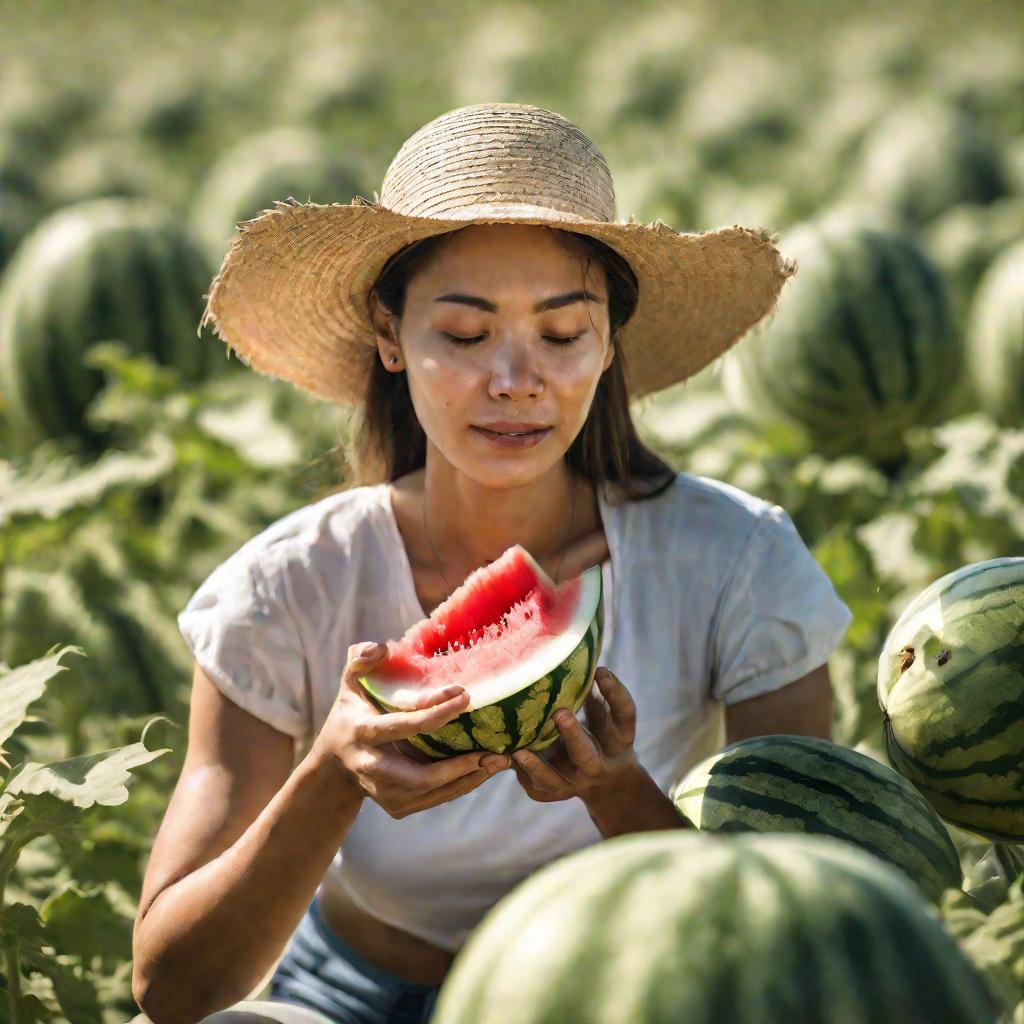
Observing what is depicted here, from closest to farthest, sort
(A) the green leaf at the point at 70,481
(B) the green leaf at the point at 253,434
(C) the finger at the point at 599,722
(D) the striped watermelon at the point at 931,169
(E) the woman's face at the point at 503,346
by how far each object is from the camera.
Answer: (C) the finger at the point at 599,722, (E) the woman's face at the point at 503,346, (A) the green leaf at the point at 70,481, (B) the green leaf at the point at 253,434, (D) the striped watermelon at the point at 931,169

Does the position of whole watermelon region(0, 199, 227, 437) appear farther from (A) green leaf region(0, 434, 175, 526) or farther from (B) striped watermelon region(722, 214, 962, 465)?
(B) striped watermelon region(722, 214, 962, 465)

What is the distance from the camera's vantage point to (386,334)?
2.61 metres

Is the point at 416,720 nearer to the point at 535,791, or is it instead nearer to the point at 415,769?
the point at 415,769

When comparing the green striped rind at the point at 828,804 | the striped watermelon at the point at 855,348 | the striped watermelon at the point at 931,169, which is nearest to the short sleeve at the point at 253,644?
the green striped rind at the point at 828,804

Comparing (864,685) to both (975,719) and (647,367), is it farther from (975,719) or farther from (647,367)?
(975,719)

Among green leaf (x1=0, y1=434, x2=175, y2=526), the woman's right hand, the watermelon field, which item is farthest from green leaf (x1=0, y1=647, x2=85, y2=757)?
green leaf (x1=0, y1=434, x2=175, y2=526)

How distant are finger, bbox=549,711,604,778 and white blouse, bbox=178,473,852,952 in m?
0.49

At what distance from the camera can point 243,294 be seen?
2662 mm

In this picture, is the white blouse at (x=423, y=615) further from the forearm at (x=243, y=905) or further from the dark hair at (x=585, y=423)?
the forearm at (x=243, y=905)

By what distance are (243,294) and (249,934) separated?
1137 mm

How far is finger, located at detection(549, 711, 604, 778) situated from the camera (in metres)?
1.88

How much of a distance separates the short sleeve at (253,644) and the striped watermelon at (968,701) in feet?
3.17

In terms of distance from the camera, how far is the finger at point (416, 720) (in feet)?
5.87

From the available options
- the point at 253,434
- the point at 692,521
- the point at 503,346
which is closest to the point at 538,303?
the point at 503,346
